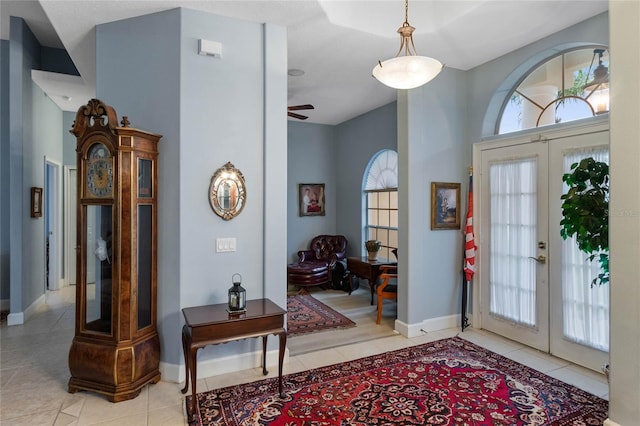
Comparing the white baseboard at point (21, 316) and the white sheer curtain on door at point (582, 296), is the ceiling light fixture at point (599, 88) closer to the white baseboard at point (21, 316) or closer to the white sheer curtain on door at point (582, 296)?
the white sheer curtain on door at point (582, 296)

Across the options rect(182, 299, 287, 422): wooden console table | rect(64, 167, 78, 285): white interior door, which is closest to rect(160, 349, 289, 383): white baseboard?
rect(182, 299, 287, 422): wooden console table

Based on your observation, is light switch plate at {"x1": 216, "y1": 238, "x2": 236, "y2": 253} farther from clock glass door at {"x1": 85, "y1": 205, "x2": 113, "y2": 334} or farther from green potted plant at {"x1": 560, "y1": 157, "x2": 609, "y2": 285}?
green potted plant at {"x1": 560, "y1": 157, "x2": 609, "y2": 285}

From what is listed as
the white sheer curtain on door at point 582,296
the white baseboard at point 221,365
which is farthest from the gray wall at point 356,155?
the white baseboard at point 221,365

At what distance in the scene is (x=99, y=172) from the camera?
2.74 m

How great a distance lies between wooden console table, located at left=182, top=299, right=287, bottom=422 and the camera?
2.48 meters

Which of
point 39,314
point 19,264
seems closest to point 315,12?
point 19,264

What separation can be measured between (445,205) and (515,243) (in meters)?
0.84

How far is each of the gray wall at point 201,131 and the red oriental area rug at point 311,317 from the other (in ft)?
3.91

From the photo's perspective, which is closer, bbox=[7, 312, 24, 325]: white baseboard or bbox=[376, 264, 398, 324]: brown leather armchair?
bbox=[7, 312, 24, 325]: white baseboard

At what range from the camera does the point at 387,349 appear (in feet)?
12.1

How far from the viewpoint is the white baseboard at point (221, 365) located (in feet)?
9.71

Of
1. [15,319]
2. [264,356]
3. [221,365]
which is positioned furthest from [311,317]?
[15,319]

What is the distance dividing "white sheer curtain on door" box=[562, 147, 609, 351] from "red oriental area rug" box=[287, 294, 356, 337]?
2.26 m

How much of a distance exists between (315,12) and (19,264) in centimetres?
452
